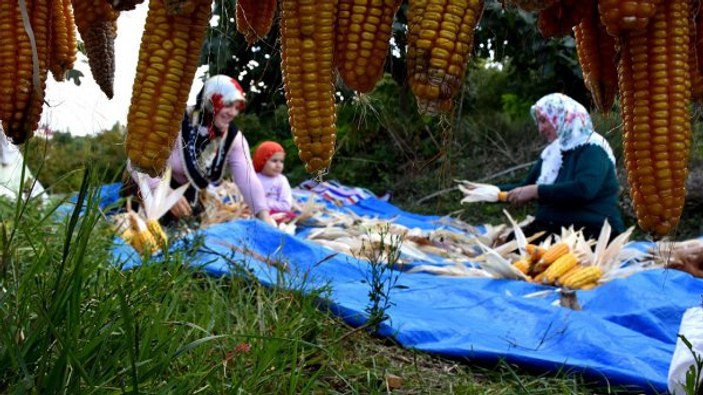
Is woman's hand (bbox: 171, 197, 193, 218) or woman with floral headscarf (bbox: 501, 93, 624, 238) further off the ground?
woman with floral headscarf (bbox: 501, 93, 624, 238)

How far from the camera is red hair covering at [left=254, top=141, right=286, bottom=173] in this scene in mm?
6402

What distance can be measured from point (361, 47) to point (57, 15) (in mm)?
565

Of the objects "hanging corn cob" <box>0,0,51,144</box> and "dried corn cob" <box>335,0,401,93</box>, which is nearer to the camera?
"dried corn cob" <box>335,0,401,93</box>

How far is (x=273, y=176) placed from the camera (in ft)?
21.5

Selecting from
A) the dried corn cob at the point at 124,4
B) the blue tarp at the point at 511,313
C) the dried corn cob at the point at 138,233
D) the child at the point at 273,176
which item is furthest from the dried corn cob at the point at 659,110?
the child at the point at 273,176

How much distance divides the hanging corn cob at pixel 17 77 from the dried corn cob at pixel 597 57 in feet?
2.71

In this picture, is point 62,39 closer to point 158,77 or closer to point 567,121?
point 158,77

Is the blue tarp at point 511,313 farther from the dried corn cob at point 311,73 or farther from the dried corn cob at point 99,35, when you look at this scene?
the dried corn cob at point 311,73

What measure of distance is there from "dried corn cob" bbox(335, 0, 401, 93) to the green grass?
0.54m

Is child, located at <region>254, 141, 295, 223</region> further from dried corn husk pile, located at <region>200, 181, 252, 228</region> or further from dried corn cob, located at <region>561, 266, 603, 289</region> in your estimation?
dried corn cob, located at <region>561, 266, 603, 289</region>

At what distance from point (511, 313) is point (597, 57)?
241 centimetres

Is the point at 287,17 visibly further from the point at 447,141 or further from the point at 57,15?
the point at 57,15

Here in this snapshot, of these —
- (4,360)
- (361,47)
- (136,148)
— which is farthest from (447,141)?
(4,360)

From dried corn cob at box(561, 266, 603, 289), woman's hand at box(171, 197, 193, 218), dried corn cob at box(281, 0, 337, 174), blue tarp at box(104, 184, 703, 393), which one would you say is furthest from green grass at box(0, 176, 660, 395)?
woman's hand at box(171, 197, 193, 218)
